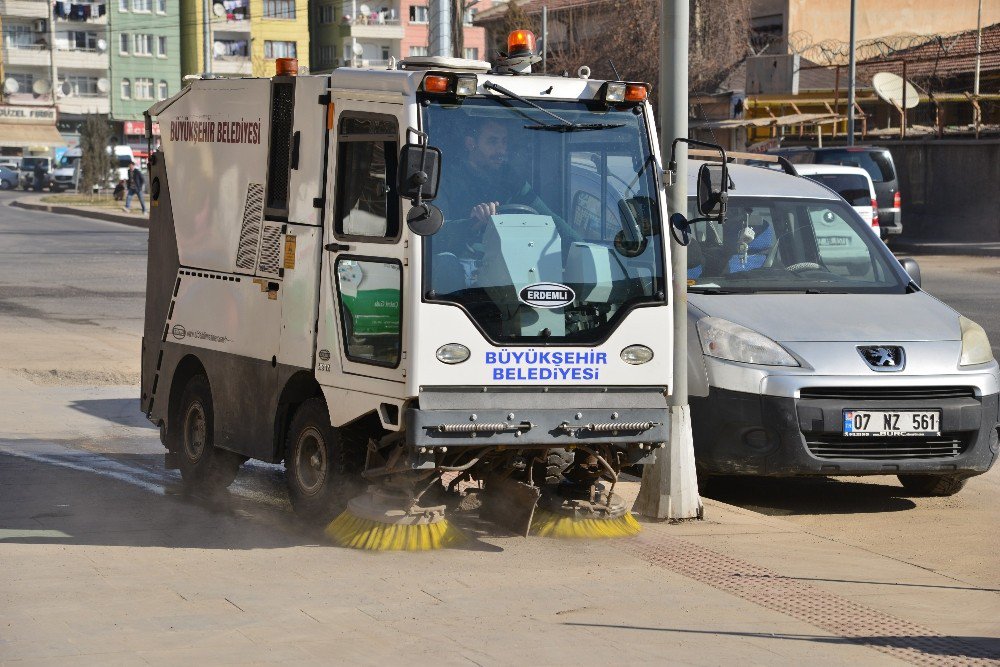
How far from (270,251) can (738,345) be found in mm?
2615

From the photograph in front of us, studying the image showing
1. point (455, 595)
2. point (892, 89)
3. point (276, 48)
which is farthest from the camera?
point (276, 48)

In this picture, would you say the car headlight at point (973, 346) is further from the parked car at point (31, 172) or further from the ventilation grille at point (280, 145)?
the parked car at point (31, 172)

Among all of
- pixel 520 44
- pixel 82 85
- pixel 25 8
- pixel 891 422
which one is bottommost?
pixel 891 422

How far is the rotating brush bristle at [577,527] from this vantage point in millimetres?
7816

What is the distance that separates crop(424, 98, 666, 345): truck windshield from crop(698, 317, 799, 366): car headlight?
1.23 m

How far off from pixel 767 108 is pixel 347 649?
39.2 meters

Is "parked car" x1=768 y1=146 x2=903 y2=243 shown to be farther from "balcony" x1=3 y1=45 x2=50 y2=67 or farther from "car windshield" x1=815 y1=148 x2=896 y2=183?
"balcony" x1=3 y1=45 x2=50 y2=67

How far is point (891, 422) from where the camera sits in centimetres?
843

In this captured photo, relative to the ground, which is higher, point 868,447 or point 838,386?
Result: point 838,386

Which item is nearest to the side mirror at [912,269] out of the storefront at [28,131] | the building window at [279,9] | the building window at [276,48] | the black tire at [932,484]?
the black tire at [932,484]

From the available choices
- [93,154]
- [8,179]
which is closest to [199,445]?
[93,154]

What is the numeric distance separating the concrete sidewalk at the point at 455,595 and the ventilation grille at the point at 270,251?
1.34m

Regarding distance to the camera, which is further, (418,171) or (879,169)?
(879,169)

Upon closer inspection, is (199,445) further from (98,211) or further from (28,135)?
(28,135)
